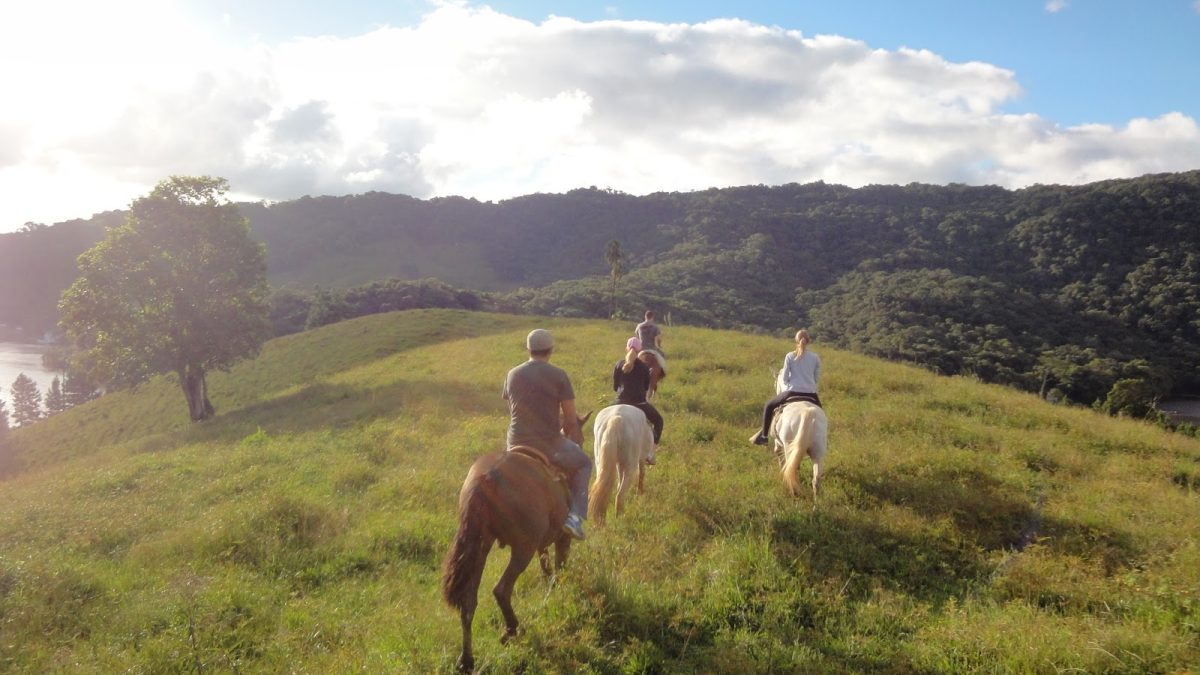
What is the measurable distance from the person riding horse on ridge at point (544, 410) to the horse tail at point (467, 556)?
3.77 feet

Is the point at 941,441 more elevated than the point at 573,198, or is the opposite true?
the point at 573,198

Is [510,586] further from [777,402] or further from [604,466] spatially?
[777,402]

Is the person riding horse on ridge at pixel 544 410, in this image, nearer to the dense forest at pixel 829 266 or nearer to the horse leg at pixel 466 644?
the horse leg at pixel 466 644

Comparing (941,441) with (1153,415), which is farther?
(1153,415)

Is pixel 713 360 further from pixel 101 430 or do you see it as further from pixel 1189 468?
pixel 101 430

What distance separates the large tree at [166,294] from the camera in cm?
2717

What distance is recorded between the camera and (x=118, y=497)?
473 inches

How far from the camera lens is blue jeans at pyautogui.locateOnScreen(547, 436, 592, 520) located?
6266 mm

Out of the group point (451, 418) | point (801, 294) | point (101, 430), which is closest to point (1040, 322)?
point (801, 294)

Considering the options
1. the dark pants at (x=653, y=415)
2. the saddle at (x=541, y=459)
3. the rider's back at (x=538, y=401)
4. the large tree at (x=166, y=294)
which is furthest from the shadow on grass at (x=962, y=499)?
the large tree at (x=166, y=294)

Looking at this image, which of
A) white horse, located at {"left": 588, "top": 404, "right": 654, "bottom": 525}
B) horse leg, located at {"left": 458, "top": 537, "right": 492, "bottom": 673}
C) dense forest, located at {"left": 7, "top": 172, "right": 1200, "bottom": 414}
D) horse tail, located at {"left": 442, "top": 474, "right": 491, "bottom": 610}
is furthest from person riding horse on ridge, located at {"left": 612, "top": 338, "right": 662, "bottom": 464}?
dense forest, located at {"left": 7, "top": 172, "right": 1200, "bottom": 414}

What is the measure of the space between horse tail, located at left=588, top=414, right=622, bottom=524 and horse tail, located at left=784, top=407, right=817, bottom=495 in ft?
7.89

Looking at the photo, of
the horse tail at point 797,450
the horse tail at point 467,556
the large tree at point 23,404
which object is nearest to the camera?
the horse tail at point 467,556

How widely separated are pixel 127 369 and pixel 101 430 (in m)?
9.42
